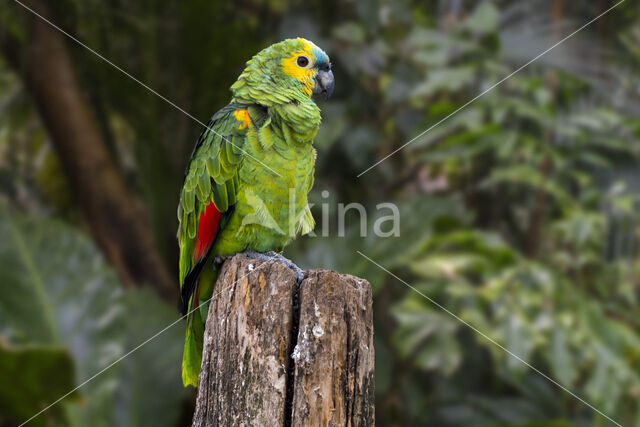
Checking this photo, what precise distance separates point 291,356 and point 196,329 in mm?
550

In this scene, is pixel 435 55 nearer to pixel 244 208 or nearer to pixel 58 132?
pixel 244 208

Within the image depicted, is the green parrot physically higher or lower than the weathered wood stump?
higher

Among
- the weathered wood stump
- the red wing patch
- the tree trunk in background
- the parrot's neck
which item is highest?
the tree trunk in background

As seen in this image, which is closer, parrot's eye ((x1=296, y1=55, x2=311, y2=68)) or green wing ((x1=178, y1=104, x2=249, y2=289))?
green wing ((x1=178, y1=104, x2=249, y2=289))

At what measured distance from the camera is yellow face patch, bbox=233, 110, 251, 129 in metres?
1.63

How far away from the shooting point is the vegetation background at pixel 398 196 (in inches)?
108

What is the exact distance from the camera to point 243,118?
64.6 inches

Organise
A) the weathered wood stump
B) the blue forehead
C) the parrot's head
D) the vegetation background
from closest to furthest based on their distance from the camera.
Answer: the weathered wood stump → the parrot's head → the blue forehead → the vegetation background

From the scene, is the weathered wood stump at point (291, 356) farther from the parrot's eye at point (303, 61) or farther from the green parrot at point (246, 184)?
the parrot's eye at point (303, 61)

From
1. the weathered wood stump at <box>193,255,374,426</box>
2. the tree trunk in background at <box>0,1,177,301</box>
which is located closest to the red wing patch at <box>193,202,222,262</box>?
the weathered wood stump at <box>193,255,374,426</box>

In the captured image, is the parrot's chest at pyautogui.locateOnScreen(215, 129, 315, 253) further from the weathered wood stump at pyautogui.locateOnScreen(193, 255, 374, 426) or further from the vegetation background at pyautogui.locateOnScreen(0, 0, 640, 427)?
the vegetation background at pyautogui.locateOnScreen(0, 0, 640, 427)

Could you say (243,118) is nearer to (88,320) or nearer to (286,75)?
(286,75)

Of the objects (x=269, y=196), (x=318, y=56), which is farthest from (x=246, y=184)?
(x=318, y=56)

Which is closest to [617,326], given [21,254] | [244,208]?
[244,208]
